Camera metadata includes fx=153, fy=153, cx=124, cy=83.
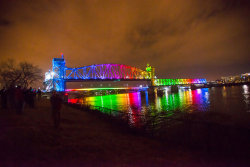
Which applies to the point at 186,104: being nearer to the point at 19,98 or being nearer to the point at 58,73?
the point at 19,98

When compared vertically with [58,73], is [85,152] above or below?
below

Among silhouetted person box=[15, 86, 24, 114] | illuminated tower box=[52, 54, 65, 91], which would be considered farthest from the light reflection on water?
illuminated tower box=[52, 54, 65, 91]

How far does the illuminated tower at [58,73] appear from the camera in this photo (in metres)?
82.4

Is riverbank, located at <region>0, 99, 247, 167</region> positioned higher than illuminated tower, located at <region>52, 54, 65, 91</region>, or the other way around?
illuminated tower, located at <region>52, 54, 65, 91</region>

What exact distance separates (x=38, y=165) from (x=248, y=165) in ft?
23.4

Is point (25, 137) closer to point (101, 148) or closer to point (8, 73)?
point (101, 148)

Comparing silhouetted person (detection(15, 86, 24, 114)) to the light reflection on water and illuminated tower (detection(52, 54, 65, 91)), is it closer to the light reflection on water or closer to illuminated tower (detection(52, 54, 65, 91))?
the light reflection on water

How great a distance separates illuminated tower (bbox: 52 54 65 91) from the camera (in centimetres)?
Answer: 8236

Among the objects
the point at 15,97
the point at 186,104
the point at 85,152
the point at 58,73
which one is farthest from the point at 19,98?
the point at 58,73

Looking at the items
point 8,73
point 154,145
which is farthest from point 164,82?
point 154,145

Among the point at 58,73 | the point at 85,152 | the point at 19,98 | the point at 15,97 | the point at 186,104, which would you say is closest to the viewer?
the point at 85,152

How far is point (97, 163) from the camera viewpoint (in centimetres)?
506

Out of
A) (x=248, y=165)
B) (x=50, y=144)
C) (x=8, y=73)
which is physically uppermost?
(x=8, y=73)

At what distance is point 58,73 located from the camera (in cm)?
8750
